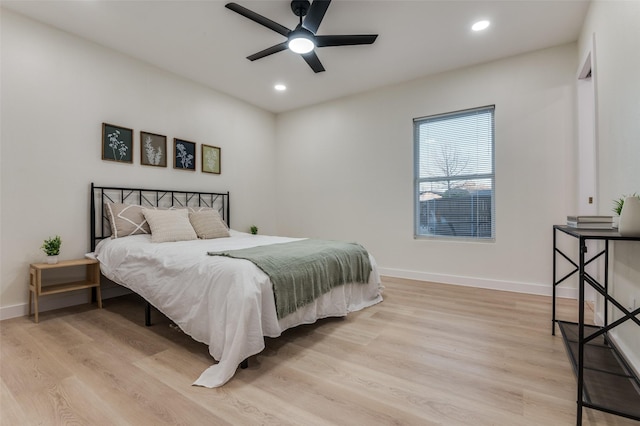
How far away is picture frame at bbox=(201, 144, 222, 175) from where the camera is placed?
14.6 ft

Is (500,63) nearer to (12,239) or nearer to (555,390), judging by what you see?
(555,390)

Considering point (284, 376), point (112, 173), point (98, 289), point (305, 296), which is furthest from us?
point (112, 173)

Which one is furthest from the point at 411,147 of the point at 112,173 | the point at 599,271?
the point at 112,173

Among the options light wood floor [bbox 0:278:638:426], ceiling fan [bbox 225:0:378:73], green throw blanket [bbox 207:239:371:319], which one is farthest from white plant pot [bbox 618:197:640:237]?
ceiling fan [bbox 225:0:378:73]

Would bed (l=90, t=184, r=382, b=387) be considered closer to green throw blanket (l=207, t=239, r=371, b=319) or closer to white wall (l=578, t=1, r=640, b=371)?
green throw blanket (l=207, t=239, r=371, b=319)

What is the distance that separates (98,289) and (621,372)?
13.9 ft

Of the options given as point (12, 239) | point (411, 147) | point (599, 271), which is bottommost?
point (599, 271)

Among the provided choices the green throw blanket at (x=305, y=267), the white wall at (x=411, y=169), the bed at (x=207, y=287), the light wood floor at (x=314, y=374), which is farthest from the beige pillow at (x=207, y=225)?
the white wall at (x=411, y=169)

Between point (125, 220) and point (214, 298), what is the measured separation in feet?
6.57

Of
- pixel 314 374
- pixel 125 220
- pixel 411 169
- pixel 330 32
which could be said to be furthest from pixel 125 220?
pixel 411 169

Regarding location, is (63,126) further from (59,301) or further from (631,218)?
(631,218)

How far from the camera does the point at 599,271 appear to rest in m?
2.61

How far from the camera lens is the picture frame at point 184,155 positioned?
411 cm

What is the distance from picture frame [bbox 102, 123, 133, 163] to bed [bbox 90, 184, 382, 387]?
0.37m
